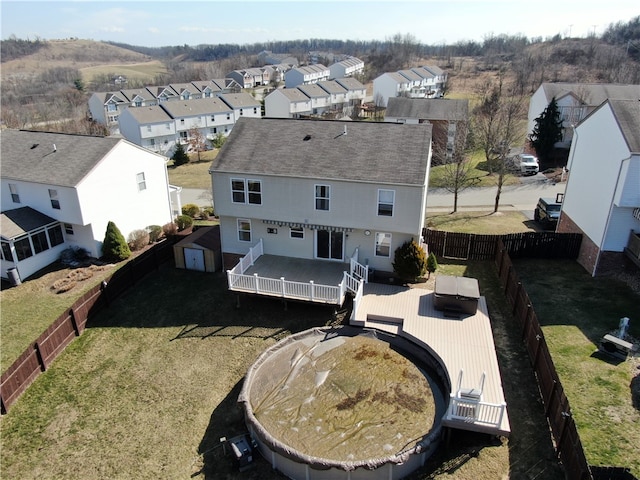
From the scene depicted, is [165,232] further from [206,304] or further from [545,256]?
[545,256]

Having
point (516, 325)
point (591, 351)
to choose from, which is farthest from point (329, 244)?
point (591, 351)

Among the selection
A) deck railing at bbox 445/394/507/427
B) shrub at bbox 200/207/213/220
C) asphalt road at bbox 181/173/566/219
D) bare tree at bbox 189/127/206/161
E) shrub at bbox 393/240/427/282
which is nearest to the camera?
A: deck railing at bbox 445/394/507/427

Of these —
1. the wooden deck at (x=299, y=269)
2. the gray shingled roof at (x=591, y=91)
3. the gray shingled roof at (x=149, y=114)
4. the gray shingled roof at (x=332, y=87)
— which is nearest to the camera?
the wooden deck at (x=299, y=269)

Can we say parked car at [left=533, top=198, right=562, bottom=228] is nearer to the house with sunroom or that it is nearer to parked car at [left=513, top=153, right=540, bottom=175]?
the house with sunroom

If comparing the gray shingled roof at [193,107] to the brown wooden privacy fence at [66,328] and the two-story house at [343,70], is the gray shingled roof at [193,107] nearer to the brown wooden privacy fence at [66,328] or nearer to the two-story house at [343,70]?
the brown wooden privacy fence at [66,328]

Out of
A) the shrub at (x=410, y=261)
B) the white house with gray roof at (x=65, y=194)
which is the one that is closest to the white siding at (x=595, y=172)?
the shrub at (x=410, y=261)

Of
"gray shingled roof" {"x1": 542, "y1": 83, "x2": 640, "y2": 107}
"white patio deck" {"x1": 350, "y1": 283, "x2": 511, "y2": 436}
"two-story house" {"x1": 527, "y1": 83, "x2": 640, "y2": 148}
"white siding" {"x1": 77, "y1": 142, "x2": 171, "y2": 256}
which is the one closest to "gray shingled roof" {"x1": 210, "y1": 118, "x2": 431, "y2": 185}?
"white patio deck" {"x1": 350, "y1": 283, "x2": 511, "y2": 436}

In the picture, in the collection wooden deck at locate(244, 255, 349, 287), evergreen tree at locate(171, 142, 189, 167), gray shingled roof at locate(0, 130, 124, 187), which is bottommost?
evergreen tree at locate(171, 142, 189, 167)
